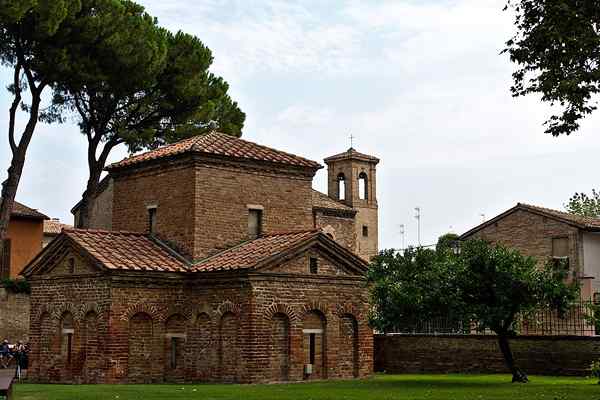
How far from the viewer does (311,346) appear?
988 inches

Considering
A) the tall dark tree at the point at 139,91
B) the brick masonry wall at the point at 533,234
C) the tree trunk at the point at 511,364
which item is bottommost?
the tree trunk at the point at 511,364

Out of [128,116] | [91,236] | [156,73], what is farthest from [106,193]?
[91,236]

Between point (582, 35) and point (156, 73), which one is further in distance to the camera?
point (156, 73)

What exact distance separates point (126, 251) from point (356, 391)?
8.64m

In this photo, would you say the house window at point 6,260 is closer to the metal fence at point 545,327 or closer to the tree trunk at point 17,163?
the tree trunk at point 17,163

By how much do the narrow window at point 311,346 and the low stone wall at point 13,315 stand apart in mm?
17817

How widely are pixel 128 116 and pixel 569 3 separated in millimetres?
22277

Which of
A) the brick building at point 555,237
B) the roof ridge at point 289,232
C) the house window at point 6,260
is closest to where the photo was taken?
the roof ridge at point 289,232

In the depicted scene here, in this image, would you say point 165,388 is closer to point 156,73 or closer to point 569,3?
point 569,3

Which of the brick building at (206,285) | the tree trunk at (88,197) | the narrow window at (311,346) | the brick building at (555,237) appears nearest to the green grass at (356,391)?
the narrow window at (311,346)

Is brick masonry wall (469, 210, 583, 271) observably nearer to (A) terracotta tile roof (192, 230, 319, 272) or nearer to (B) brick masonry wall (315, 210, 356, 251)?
(B) brick masonry wall (315, 210, 356, 251)

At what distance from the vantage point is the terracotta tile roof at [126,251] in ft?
80.5

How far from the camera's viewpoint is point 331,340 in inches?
1001

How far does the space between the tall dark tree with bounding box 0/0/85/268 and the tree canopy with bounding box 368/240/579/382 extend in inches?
569
